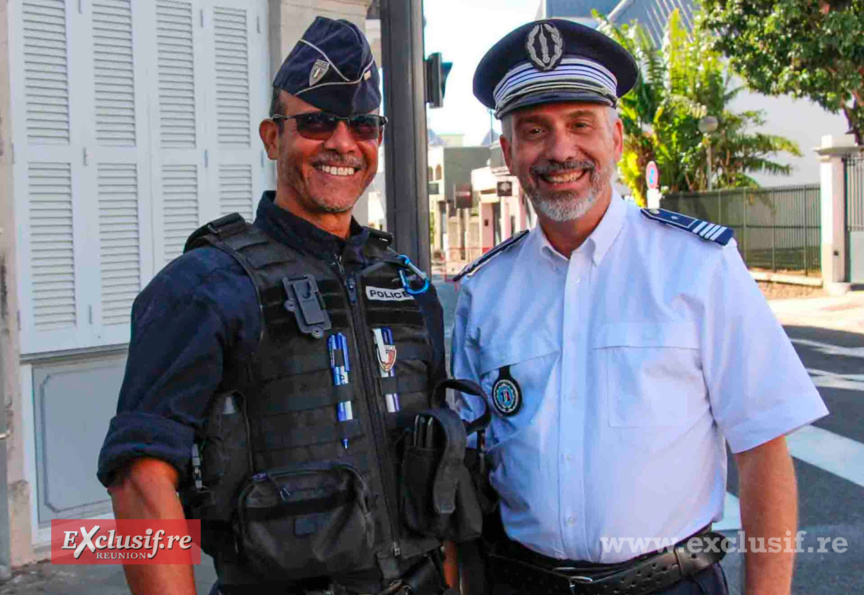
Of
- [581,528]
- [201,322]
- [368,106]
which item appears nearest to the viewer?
[201,322]

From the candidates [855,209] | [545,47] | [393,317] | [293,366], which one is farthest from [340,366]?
[855,209]

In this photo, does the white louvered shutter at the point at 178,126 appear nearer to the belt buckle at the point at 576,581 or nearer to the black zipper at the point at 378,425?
the black zipper at the point at 378,425

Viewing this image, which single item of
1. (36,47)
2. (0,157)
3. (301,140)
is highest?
(36,47)

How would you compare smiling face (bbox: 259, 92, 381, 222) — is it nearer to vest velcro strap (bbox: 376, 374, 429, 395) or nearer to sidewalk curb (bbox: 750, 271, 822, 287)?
vest velcro strap (bbox: 376, 374, 429, 395)

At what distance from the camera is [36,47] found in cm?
525

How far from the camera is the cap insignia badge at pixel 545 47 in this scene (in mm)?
2277

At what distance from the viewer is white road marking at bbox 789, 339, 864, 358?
11.8 meters

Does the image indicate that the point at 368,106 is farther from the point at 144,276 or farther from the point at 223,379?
the point at 144,276

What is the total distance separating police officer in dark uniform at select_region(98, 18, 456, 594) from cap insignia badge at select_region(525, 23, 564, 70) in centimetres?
40

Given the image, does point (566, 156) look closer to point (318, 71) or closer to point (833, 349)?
point (318, 71)

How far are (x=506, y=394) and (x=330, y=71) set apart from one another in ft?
2.89

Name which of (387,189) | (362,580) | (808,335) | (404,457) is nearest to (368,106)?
(404,457)

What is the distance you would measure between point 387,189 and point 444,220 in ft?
158

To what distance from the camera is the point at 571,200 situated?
7.51 feet
